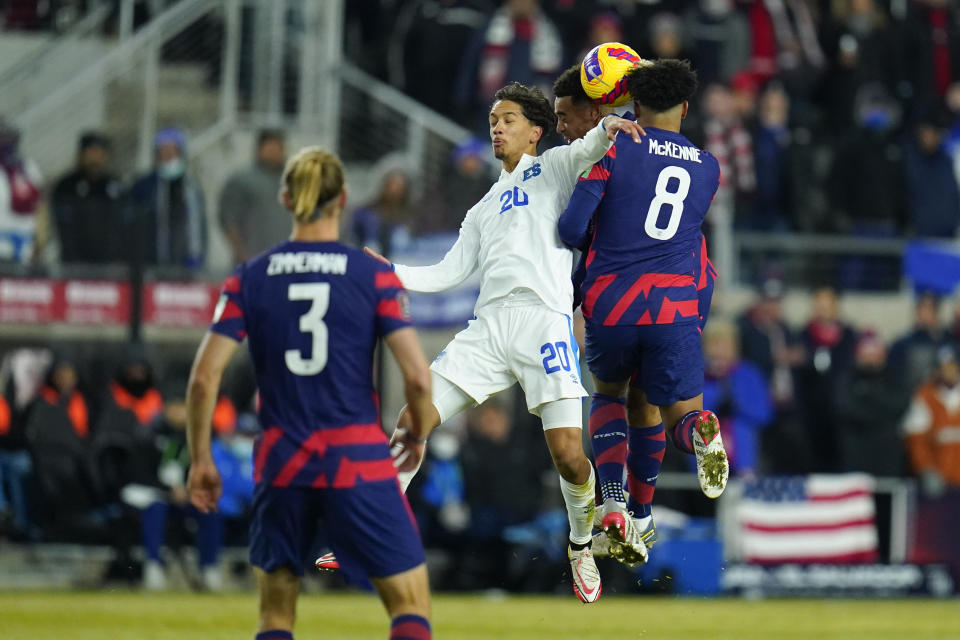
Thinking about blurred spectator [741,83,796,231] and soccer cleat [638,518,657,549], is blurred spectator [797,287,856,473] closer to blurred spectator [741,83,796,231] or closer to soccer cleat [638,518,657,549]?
blurred spectator [741,83,796,231]

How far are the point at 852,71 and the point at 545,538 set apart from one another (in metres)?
8.09

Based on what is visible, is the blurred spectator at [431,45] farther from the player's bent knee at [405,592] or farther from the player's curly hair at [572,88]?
the player's bent knee at [405,592]

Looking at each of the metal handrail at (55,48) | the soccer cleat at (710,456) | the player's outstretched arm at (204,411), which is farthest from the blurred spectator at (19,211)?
the player's outstretched arm at (204,411)

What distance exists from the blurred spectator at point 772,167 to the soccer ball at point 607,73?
10.7m

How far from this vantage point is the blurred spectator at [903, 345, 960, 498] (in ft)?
60.2

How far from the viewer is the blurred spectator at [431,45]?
19781 millimetres

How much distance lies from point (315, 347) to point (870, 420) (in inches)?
482

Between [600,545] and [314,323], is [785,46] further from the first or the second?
[314,323]

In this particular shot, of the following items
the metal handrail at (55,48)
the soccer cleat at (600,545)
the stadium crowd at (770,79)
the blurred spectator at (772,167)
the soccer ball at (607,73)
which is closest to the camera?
the soccer ball at (607,73)

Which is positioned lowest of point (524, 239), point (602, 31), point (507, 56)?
point (524, 239)

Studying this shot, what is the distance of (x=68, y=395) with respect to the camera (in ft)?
55.0

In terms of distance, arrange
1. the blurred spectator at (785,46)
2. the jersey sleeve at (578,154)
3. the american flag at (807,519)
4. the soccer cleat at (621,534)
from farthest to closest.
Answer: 1. the blurred spectator at (785,46)
2. the american flag at (807,519)
3. the soccer cleat at (621,534)
4. the jersey sleeve at (578,154)

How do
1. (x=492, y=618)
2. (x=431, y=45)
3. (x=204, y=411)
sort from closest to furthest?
(x=204, y=411) → (x=492, y=618) → (x=431, y=45)

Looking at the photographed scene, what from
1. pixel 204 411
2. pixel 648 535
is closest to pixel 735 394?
pixel 648 535
